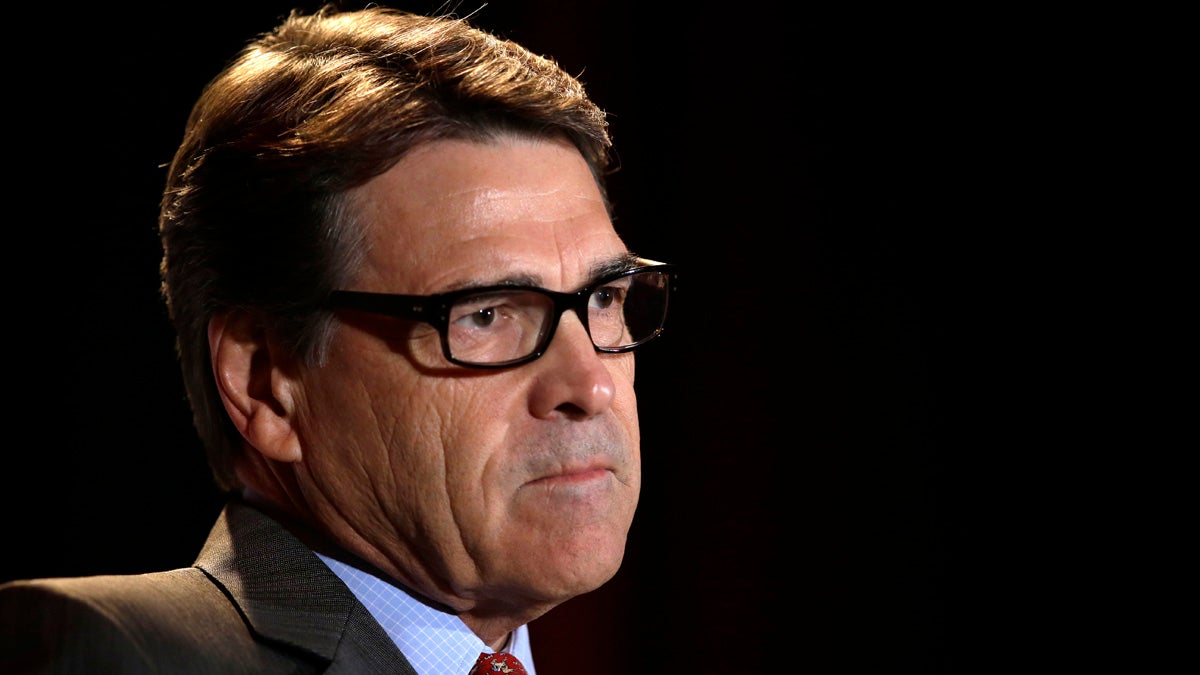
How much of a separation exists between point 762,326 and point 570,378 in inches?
27.0

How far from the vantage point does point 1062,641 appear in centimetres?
173

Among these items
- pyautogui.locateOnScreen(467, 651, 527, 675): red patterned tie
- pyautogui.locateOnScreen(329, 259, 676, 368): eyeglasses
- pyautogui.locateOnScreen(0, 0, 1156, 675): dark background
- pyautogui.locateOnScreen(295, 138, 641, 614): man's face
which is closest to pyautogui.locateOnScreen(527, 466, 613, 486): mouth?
pyautogui.locateOnScreen(295, 138, 641, 614): man's face

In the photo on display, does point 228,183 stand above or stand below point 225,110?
below

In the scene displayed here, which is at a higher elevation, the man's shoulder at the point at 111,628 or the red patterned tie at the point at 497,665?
the man's shoulder at the point at 111,628

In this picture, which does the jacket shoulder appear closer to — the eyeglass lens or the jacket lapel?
the jacket lapel

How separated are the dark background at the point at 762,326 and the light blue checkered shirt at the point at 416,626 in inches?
26.6

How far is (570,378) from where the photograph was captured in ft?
4.56

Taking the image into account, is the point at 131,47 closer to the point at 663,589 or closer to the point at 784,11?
the point at 784,11

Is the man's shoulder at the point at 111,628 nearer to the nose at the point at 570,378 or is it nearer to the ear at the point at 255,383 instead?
the ear at the point at 255,383

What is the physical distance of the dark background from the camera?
178cm

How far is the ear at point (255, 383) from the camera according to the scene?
1.46 meters

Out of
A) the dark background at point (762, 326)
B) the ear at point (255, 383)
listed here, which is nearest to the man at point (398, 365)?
the ear at point (255, 383)

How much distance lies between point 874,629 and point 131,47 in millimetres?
1689

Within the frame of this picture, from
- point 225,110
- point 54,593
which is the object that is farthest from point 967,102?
point 54,593
